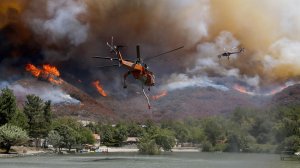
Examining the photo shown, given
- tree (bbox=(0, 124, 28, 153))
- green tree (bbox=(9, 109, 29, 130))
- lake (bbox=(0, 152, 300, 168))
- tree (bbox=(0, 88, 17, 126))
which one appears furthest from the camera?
green tree (bbox=(9, 109, 29, 130))

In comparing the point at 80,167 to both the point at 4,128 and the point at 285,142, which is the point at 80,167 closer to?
the point at 4,128

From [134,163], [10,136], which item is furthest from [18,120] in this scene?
[134,163]

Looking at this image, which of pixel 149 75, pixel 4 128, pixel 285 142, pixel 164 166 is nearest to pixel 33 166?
pixel 164 166

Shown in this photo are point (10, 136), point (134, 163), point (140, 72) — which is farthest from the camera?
point (10, 136)

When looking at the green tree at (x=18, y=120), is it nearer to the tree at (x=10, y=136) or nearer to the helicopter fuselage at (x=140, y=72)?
the tree at (x=10, y=136)

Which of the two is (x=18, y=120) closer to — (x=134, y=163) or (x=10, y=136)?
(x=10, y=136)

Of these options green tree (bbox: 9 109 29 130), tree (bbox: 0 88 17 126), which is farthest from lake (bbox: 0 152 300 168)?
tree (bbox: 0 88 17 126)

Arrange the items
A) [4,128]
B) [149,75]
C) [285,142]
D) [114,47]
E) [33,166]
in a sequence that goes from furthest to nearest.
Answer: [285,142], [4,128], [33,166], [149,75], [114,47]

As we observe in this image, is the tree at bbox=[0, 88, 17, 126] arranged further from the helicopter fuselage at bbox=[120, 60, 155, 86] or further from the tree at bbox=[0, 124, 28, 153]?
the helicopter fuselage at bbox=[120, 60, 155, 86]

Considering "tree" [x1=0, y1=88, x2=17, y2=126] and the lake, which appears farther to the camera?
"tree" [x1=0, y1=88, x2=17, y2=126]
